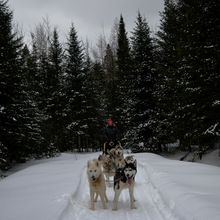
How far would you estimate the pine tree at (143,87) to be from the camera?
61.1 feet

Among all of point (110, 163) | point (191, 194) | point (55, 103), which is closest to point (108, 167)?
point (110, 163)

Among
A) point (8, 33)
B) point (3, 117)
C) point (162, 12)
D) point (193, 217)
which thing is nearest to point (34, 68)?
point (8, 33)

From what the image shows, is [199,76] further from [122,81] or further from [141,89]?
[122,81]

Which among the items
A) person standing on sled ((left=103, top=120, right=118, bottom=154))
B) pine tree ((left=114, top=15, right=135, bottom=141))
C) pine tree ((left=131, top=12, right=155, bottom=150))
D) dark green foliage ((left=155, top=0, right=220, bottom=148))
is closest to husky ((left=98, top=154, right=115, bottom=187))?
person standing on sled ((left=103, top=120, right=118, bottom=154))

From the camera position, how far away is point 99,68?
4044 centimetres

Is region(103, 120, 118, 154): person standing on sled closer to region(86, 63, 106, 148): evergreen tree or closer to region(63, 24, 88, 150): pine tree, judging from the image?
region(63, 24, 88, 150): pine tree

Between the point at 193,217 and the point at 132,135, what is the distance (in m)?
15.7

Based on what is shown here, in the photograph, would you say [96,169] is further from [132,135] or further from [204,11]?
[132,135]

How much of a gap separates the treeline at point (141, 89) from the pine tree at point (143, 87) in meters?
0.09

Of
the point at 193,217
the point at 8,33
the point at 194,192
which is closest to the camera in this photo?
the point at 193,217

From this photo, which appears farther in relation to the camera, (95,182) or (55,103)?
(55,103)

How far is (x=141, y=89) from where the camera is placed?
61.3 ft

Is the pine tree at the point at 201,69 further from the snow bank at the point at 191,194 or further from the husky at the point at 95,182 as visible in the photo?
the husky at the point at 95,182

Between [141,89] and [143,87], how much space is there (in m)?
0.30
